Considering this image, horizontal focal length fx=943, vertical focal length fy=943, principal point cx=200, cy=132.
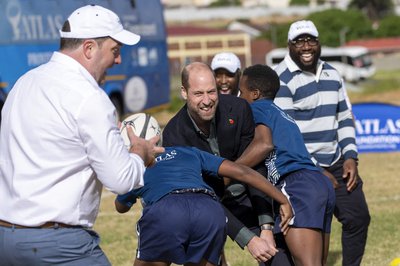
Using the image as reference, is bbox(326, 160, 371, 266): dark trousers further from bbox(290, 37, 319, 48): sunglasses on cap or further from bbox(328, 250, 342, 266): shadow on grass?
bbox(328, 250, 342, 266): shadow on grass

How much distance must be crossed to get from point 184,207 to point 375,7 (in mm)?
134390

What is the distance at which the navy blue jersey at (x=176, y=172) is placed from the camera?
5.20 metres

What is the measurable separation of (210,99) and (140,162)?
1.28 meters

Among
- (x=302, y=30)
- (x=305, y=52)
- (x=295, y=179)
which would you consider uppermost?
(x=302, y=30)

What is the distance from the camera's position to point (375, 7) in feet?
445

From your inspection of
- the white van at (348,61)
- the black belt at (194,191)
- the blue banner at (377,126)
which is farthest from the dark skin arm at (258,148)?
the white van at (348,61)

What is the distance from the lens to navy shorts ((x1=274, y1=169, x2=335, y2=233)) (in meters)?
5.88

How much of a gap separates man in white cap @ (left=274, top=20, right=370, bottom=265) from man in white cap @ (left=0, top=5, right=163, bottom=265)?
315cm

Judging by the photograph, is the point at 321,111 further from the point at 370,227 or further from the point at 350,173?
the point at 370,227

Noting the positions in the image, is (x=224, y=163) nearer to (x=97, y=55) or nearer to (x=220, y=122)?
(x=220, y=122)

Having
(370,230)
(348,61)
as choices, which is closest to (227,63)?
(370,230)

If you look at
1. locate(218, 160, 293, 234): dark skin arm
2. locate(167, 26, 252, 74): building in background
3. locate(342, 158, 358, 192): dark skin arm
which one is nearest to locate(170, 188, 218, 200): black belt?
locate(218, 160, 293, 234): dark skin arm

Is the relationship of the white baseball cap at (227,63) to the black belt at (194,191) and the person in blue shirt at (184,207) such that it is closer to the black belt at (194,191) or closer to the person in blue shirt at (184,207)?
the person in blue shirt at (184,207)

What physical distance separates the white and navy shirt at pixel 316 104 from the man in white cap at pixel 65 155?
3.12m
